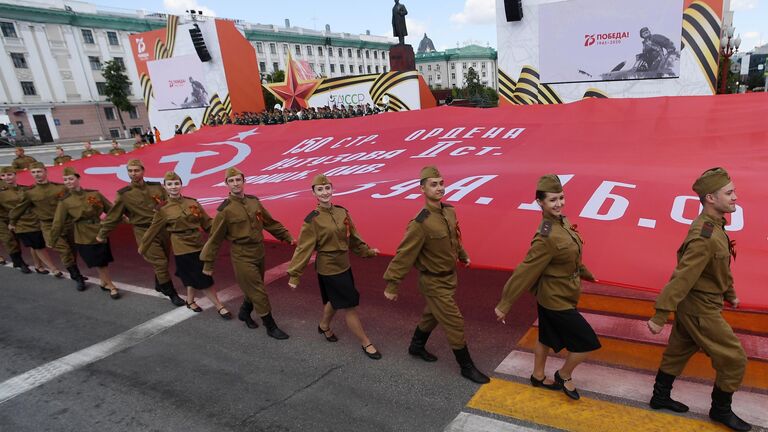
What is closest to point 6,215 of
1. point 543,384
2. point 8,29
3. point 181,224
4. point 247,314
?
point 181,224

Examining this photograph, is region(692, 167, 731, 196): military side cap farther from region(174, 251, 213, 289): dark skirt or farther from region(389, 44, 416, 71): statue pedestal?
region(389, 44, 416, 71): statue pedestal

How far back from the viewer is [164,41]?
1128 inches

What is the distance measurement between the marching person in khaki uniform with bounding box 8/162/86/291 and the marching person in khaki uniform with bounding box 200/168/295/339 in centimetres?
410

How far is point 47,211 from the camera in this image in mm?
8352

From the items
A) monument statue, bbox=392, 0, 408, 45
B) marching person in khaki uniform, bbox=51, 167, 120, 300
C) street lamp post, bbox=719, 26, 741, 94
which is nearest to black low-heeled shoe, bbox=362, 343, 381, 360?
marching person in khaki uniform, bbox=51, 167, 120, 300

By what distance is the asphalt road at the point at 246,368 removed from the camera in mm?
4125

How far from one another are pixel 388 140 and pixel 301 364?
506cm

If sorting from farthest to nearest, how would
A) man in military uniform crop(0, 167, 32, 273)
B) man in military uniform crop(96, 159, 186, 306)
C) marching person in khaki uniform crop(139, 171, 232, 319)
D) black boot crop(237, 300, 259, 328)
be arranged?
man in military uniform crop(0, 167, 32, 273) < man in military uniform crop(96, 159, 186, 306) < marching person in khaki uniform crop(139, 171, 232, 319) < black boot crop(237, 300, 259, 328)

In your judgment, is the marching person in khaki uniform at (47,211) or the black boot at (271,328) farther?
the marching person in khaki uniform at (47,211)

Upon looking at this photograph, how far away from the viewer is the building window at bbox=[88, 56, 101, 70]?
189 feet

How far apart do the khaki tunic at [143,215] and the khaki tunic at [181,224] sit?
0.43 meters

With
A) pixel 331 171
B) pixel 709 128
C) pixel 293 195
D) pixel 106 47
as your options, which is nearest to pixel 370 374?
pixel 293 195

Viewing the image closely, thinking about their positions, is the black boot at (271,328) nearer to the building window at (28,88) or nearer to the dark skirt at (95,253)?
the dark skirt at (95,253)

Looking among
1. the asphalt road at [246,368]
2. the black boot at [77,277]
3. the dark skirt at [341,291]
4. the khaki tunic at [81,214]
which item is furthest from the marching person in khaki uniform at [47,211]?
the dark skirt at [341,291]
